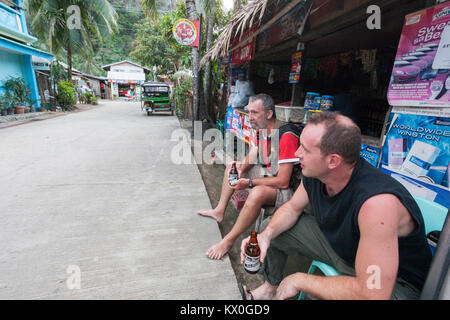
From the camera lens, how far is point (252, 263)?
1567 millimetres

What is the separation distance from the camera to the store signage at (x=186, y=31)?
6.30 metres

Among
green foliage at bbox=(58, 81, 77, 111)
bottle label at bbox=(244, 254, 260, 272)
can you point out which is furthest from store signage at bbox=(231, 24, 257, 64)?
green foliage at bbox=(58, 81, 77, 111)

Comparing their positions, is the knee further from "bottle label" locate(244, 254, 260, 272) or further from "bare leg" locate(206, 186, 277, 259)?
"bottle label" locate(244, 254, 260, 272)

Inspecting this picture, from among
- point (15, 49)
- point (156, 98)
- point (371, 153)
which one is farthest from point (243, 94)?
point (15, 49)

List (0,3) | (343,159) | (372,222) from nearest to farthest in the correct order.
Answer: (372,222) → (343,159) → (0,3)

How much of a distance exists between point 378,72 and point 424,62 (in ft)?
9.19

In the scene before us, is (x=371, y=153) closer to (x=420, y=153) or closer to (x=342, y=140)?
(x=420, y=153)

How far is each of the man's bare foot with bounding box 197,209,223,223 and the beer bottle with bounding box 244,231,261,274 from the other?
1.14m

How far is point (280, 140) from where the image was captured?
2090mm

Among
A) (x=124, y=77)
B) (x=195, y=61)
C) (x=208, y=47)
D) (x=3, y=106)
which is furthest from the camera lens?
(x=124, y=77)

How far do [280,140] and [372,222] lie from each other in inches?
44.9

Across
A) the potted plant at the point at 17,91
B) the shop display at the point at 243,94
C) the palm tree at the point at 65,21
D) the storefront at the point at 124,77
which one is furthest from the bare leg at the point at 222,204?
the storefront at the point at 124,77

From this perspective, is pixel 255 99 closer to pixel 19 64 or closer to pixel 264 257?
pixel 264 257

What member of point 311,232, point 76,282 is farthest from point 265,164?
point 76,282
